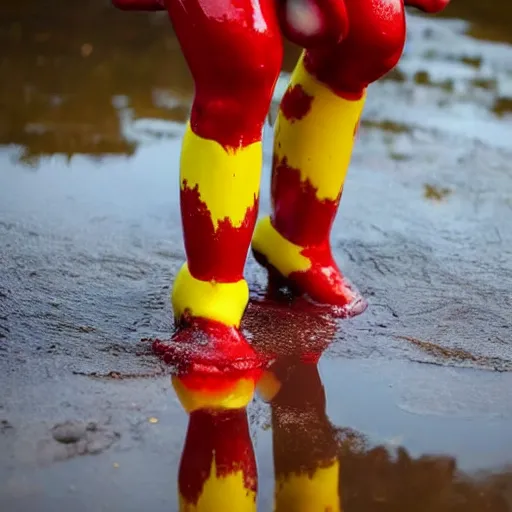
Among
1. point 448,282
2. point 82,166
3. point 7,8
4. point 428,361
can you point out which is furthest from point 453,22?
point 428,361

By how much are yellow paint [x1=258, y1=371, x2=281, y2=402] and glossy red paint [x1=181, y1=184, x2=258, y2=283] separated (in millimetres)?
157

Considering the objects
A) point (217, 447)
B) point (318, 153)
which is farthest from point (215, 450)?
point (318, 153)

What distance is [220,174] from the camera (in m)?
1.40

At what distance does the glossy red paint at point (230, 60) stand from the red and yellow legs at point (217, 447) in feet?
1.16

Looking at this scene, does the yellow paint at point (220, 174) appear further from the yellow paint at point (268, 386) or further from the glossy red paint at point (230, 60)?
the yellow paint at point (268, 386)

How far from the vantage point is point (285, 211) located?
1682mm

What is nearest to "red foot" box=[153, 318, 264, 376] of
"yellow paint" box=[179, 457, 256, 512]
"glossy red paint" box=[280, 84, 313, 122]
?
"yellow paint" box=[179, 457, 256, 512]

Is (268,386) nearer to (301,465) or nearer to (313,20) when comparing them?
(301,465)

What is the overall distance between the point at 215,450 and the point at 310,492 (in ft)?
0.47

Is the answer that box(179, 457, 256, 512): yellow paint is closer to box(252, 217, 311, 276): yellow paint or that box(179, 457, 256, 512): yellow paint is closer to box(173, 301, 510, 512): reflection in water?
box(173, 301, 510, 512): reflection in water

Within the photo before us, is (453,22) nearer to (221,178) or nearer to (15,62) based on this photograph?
(15,62)

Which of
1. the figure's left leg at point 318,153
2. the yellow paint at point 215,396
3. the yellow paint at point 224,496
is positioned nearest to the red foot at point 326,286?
the figure's left leg at point 318,153

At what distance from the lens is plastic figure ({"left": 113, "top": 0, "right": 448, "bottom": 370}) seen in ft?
4.36

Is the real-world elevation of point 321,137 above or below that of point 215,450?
above
